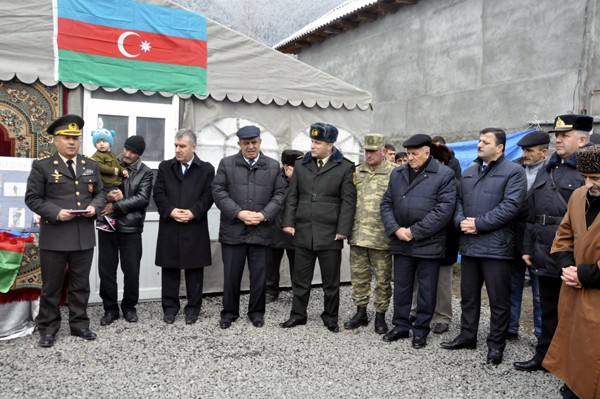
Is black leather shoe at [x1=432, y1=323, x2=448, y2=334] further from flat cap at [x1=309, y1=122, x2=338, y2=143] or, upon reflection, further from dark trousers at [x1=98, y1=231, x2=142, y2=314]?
dark trousers at [x1=98, y1=231, x2=142, y2=314]

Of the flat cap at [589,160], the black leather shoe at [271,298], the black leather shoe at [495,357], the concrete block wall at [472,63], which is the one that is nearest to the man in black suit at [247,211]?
the black leather shoe at [271,298]

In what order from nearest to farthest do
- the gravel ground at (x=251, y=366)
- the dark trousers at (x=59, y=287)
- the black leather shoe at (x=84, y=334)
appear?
the gravel ground at (x=251, y=366), the dark trousers at (x=59, y=287), the black leather shoe at (x=84, y=334)

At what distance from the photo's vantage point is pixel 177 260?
16.8 feet

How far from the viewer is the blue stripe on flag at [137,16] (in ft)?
17.5

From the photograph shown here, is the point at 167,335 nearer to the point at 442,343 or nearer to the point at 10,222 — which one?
the point at 10,222

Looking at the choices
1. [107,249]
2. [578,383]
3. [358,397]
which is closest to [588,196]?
[578,383]

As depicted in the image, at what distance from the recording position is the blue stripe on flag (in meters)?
5.33

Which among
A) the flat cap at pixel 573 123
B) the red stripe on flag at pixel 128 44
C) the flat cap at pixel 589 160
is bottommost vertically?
the flat cap at pixel 589 160

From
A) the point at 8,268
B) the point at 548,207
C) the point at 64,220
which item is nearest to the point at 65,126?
the point at 64,220

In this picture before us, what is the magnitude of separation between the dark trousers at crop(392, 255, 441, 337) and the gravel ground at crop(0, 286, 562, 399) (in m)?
0.18

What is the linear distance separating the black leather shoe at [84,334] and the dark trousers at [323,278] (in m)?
1.81

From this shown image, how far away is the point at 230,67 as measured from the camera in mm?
6039

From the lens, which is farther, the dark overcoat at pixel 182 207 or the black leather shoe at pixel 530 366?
the dark overcoat at pixel 182 207

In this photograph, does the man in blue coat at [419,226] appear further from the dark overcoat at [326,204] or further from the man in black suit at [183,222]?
the man in black suit at [183,222]
